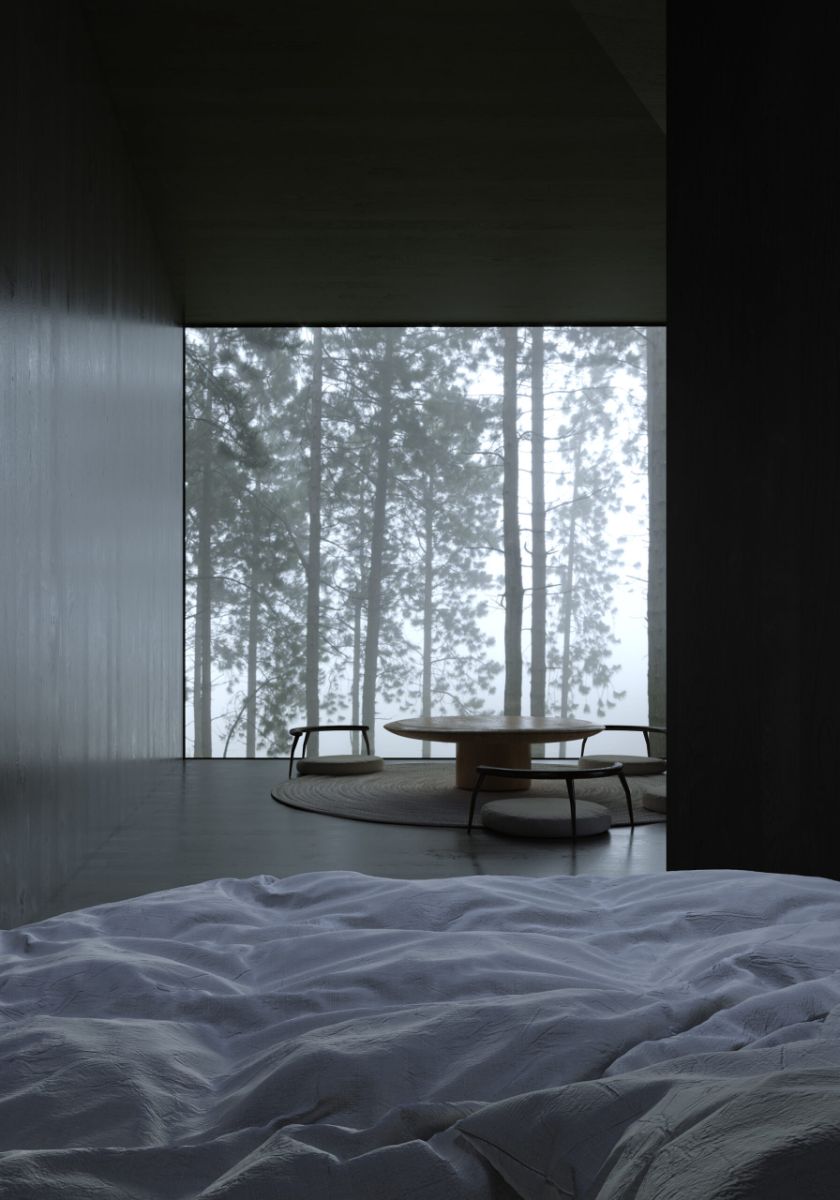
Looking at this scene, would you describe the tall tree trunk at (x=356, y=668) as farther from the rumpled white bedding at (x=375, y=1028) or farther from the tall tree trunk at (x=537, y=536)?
the rumpled white bedding at (x=375, y=1028)

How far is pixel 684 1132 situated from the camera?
32.7 inches

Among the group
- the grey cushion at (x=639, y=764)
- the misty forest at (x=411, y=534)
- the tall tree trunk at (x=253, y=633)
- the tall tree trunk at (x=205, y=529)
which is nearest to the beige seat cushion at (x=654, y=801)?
the grey cushion at (x=639, y=764)

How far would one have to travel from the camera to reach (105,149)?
536cm

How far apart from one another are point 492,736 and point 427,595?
4.33 meters

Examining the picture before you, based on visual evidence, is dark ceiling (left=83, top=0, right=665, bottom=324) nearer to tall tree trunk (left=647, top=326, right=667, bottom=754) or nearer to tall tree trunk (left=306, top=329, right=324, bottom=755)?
tall tree trunk (left=306, top=329, right=324, bottom=755)

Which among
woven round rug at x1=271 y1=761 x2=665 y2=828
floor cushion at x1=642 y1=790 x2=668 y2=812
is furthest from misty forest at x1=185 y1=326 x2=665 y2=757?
floor cushion at x1=642 y1=790 x2=668 y2=812

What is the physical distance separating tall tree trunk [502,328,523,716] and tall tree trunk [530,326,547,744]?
0.46 feet

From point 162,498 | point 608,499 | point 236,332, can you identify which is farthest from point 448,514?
point 162,498

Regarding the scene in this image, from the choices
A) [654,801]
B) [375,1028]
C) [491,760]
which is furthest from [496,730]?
[375,1028]

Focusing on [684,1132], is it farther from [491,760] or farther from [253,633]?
[253,633]

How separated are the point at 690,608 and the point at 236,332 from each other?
766 centimetres

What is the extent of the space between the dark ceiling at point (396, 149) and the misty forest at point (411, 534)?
7.23 ft

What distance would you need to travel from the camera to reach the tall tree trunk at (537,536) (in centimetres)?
1059

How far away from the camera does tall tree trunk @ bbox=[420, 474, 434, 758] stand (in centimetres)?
1059
